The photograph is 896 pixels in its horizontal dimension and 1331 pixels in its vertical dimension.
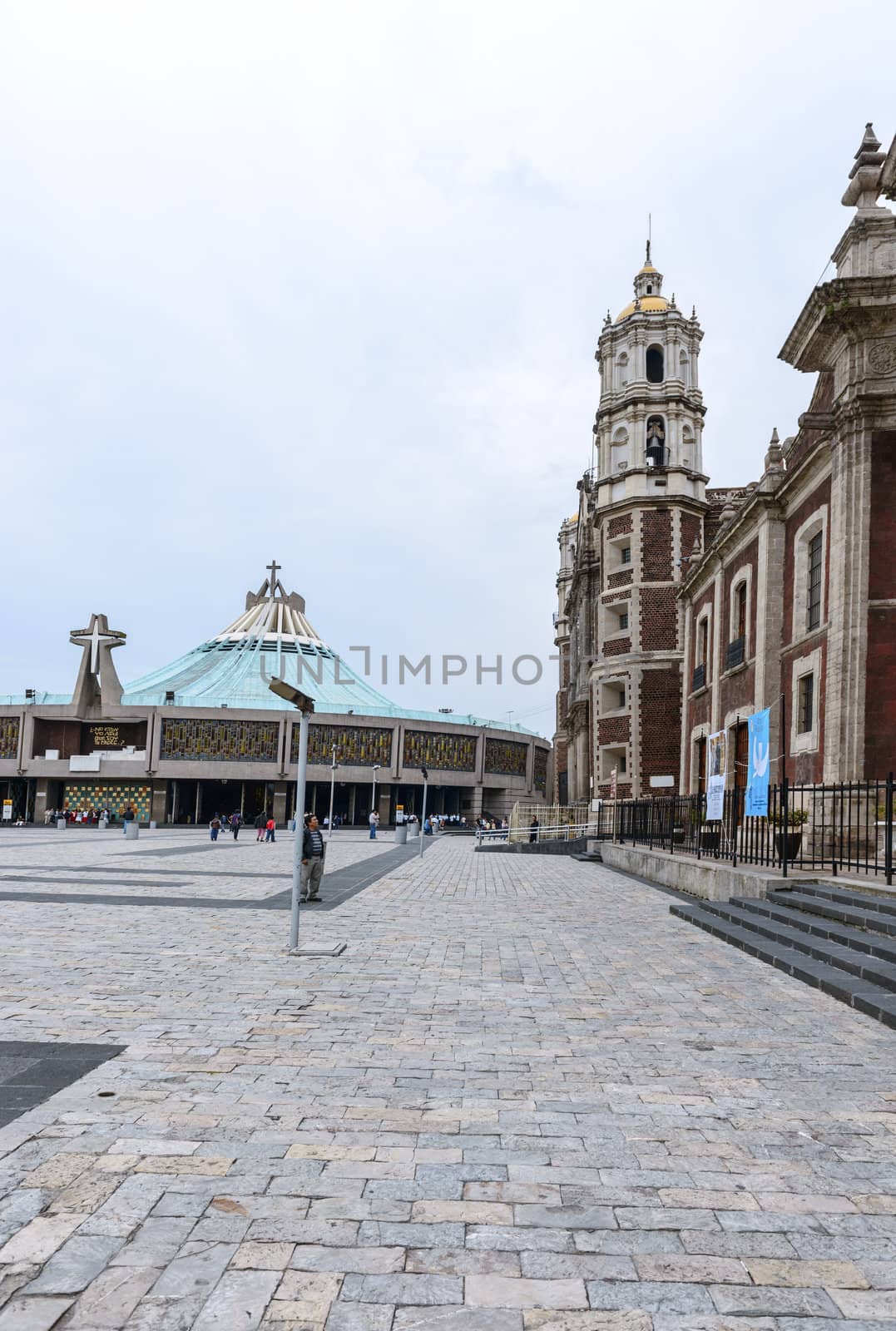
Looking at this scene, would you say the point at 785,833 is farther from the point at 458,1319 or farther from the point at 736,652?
the point at 736,652

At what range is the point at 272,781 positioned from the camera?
215 ft

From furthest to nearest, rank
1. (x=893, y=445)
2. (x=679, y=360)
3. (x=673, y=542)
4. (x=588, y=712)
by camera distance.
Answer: (x=588, y=712)
(x=679, y=360)
(x=673, y=542)
(x=893, y=445)

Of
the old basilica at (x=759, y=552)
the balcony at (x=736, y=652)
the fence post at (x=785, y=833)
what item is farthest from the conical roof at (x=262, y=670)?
the fence post at (x=785, y=833)

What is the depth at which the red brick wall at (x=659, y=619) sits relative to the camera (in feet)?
124

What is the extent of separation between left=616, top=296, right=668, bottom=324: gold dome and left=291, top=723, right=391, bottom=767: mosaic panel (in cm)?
3267

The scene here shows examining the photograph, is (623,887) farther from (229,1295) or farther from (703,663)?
(229,1295)

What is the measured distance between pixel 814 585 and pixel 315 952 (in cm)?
1347

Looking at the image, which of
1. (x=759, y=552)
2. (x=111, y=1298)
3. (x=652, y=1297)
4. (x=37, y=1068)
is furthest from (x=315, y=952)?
(x=759, y=552)

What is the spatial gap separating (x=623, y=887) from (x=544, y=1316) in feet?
55.3

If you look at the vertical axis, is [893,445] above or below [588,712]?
above

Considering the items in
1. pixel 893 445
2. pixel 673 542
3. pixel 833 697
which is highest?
pixel 673 542

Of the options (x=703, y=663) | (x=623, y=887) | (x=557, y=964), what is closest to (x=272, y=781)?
(x=703, y=663)

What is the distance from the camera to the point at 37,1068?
5.46 metres

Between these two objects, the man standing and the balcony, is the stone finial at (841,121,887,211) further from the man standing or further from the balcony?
the man standing
